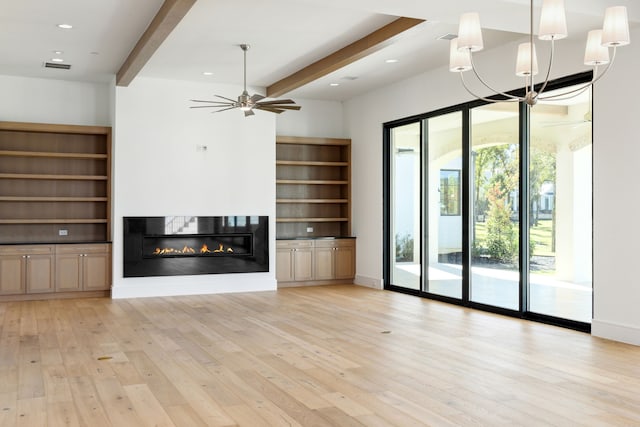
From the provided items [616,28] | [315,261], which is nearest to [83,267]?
[315,261]

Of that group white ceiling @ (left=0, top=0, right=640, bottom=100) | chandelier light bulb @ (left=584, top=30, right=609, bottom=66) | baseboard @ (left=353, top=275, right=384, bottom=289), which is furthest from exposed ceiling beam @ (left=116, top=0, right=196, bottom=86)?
baseboard @ (left=353, top=275, right=384, bottom=289)

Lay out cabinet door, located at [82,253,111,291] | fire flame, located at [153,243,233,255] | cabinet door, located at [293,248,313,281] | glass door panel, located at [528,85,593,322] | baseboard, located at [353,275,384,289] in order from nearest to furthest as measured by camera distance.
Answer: glass door panel, located at [528,85,593,322], cabinet door, located at [82,253,111,291], fire flame, located at [153,243,233,255], baseboard, located at [353,275,384,289], cabinet door, located at [293,248,313,281]

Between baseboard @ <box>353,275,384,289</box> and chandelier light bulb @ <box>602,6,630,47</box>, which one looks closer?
chandelier light bulb @ <box>602,6,630,47</box>

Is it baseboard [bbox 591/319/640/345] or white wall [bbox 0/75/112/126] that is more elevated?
white wall [bbox 0/75/112/126]

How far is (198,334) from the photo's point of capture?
20.8ft

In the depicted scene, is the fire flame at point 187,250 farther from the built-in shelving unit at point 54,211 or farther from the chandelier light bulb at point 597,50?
the chandelier light bulb at point 597,50

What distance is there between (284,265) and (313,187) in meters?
→ 1.50

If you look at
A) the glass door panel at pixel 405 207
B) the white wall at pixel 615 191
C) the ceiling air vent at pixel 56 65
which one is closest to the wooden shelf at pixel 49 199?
the ceiling air vent at pixel 56 65

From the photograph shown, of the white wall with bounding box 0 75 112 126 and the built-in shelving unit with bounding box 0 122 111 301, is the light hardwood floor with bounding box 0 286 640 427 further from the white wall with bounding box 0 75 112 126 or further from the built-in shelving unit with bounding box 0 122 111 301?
the white wall with bounding box 0 75 112 126

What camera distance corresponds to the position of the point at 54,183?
9.27m

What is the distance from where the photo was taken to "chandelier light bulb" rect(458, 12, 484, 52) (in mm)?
4086

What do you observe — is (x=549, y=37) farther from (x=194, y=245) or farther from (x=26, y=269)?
(x=26, y=269)

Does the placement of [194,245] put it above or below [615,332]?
above

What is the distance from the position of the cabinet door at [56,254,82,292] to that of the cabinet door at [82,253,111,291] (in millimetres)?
65
